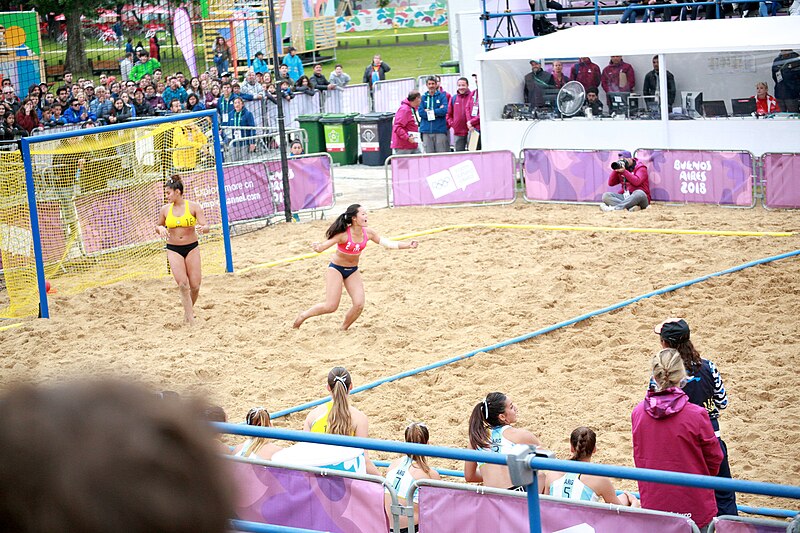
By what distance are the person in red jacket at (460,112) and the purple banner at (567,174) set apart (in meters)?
2.83

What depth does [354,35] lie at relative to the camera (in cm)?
5109

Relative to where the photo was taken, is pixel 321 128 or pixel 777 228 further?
pixel 321 128

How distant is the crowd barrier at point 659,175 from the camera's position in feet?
51.9

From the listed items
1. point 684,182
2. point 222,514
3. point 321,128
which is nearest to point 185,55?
point 321,128

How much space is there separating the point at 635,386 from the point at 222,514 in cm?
850

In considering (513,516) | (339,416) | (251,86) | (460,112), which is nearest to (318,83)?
(251,86)

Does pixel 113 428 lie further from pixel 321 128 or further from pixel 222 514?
pixel 321 128

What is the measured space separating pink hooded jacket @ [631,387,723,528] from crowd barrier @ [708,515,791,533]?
850 millimetres

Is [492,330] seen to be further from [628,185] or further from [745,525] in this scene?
[745,525]

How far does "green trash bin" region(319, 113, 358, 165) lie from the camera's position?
2242 cm

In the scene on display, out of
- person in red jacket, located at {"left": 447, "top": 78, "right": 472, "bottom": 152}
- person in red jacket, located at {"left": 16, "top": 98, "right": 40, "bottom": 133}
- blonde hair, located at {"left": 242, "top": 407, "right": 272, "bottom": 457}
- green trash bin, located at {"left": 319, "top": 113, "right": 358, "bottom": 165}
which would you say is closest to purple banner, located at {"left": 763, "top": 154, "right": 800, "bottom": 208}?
person in red jacket, located at {"left": 447, "top": 78, "right": 472, "bottom": 152}

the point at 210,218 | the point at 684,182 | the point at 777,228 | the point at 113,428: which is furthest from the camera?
the point at 684,182

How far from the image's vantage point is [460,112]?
20.0 meters

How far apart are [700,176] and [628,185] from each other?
117cm
